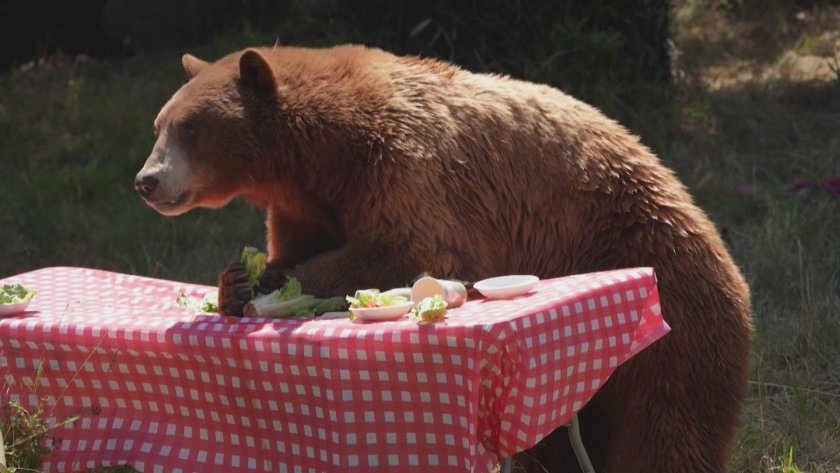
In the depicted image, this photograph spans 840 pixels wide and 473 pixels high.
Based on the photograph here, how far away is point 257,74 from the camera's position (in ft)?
13.7

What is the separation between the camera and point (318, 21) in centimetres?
990

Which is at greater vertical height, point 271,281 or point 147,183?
point 147,183

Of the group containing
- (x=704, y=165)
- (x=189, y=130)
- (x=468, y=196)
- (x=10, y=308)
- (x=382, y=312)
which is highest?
(x=189, y=130)

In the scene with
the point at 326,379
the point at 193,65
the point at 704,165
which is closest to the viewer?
the point at 326,379

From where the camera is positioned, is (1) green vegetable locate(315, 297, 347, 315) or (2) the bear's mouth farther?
(2) the bear's mouth

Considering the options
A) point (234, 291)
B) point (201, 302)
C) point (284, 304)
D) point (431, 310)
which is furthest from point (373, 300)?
point (201, 302)

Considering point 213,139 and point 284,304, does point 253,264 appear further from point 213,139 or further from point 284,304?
point 213,139

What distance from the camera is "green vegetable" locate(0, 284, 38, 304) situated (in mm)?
4238

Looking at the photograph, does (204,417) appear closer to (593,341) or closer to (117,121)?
(593,341)

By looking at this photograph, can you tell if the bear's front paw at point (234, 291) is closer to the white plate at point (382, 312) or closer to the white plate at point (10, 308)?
the white plate at point (382, 312)

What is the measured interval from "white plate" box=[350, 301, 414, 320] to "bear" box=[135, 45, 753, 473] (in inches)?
13.9

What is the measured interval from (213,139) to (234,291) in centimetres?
56

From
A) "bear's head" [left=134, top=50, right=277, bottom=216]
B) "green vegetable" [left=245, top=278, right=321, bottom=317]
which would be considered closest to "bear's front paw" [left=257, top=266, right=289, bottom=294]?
"green vegetable" [left=245, top=278, right=321, bottom=317]

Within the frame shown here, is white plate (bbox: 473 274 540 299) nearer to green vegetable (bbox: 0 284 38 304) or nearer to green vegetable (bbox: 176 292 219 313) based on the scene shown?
green vegetable (bbox: 176 292 219 313)
